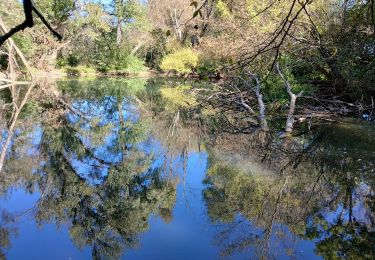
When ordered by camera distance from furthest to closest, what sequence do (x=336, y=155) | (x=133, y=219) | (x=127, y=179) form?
1. (x=336, y=155)
2. (x=127, y=179)
3. (x=133, y=219)

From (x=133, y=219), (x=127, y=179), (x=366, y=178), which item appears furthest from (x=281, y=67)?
(x=133, y=219)

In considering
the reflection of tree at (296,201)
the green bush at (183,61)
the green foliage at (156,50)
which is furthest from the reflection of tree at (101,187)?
the green foliage at (156,50)

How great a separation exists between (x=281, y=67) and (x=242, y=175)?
30.4 ft

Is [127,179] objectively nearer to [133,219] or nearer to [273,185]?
[133,219]

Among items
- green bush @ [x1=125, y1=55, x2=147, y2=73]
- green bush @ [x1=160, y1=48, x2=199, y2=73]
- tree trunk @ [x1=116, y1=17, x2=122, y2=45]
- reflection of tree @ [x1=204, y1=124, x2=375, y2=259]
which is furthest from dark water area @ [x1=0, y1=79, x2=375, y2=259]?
tree trunk @ [x1=116, y1=17, x2=122, y2=45]

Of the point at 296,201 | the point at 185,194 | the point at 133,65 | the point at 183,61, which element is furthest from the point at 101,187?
the point at 133,65

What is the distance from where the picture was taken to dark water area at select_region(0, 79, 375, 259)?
4.70 metres

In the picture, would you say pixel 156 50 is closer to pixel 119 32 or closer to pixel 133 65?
pixel 133 65

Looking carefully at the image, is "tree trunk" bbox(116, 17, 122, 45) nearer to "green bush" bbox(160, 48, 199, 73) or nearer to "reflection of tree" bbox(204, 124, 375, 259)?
"green bush" bbox(160, 48, 199, 73)

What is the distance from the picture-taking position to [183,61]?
102 ft

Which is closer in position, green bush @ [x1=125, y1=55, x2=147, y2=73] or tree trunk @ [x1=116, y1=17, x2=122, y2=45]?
green bush @ [x1=125, y1=55, x2=147, y2=73]

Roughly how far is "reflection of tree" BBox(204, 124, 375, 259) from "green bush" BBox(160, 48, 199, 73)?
2231 cm

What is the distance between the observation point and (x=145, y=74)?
120ft

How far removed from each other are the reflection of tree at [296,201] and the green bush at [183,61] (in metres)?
22.3
